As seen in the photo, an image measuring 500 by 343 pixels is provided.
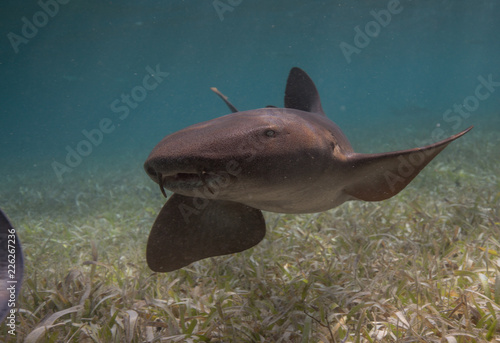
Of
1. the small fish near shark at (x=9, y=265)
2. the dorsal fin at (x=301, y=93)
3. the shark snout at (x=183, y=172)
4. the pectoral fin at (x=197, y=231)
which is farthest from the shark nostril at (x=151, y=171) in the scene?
the dorsal fin at (x=301, y=93)

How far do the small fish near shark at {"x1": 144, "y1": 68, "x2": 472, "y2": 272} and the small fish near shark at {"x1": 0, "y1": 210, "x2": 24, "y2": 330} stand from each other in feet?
2.91

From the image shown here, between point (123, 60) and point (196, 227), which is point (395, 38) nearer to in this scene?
point (123, 60)

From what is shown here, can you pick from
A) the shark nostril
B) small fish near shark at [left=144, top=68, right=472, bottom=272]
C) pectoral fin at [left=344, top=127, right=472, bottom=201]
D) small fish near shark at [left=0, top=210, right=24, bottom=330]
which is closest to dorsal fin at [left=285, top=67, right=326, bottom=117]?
small fish near shark at [left=144, top=68, right=472, bottom=272]

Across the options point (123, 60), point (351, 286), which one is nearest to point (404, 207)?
point (351, 286)

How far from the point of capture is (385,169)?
251 centimetres

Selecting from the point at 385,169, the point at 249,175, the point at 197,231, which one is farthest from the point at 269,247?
the point at 249,175

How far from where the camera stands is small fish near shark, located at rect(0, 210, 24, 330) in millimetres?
1838

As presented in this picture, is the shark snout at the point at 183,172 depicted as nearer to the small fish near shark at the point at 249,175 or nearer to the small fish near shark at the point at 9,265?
the small fish near shark at the point at 249,175

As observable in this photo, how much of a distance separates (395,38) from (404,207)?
147 ft

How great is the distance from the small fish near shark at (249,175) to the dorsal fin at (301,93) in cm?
163

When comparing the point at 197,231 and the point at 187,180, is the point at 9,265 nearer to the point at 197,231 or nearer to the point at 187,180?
the point at 187,180

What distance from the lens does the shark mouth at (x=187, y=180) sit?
1671 millimetres

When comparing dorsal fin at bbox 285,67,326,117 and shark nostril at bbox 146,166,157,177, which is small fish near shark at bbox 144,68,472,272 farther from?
dorsal fin at bbox 285,67,326,117

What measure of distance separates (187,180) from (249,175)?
34 cm
